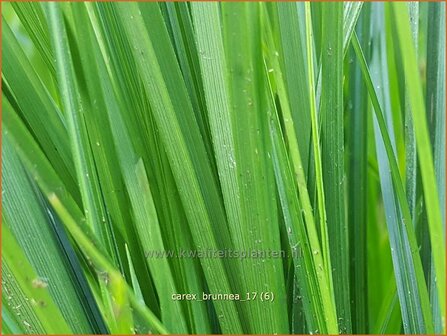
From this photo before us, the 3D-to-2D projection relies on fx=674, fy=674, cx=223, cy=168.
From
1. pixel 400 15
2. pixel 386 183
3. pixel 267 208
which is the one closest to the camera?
pixel 400 15

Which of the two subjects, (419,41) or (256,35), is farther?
(419,41)

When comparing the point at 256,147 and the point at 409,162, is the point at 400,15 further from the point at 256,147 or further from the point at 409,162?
the point at 409,162

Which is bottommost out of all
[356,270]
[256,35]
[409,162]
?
[356,270]

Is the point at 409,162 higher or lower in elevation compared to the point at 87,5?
lower

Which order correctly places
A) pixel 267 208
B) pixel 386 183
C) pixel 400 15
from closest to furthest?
pixel 400 15 → pixel 267 208 → pixel 386 183

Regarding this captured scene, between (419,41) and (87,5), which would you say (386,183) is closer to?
(419,41)

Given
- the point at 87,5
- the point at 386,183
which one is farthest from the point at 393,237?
the point at 87,5

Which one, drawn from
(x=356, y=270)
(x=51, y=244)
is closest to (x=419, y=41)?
(x=356, y=270)
